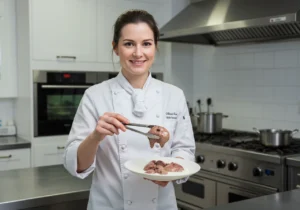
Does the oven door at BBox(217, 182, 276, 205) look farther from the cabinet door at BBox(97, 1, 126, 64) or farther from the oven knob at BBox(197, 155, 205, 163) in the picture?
the cabinet door at BBox(97, 1, 126, 64)

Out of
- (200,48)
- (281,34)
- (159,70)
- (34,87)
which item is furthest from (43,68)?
(281,34)

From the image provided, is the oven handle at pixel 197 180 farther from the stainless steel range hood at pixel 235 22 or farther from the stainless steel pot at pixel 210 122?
the stainless steel range hood at pixel 235 22

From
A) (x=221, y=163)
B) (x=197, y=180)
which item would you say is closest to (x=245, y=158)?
(x=221, y=163)

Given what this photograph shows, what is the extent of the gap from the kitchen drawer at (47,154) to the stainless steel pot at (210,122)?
1099 millimetres

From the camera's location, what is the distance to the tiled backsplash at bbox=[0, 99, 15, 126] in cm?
334

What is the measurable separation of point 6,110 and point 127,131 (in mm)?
2314

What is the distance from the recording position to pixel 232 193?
2545 millimetres

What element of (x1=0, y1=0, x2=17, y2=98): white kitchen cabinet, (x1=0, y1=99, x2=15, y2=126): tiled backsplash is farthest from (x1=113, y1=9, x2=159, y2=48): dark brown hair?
(x1=0, y1=99, x2=15, y2=126): tiled backsplash

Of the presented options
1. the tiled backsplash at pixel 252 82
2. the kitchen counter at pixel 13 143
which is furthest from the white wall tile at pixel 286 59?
the kitchen counter at pixel 13 143

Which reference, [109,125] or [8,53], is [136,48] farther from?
[8,53]

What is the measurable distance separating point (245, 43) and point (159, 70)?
789mm

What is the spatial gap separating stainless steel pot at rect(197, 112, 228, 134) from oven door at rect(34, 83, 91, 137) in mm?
978

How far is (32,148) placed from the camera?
2.97 meters

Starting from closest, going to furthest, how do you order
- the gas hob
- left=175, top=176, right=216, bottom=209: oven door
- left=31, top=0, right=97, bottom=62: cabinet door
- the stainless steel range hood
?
the gas hob
the stainless steel range hood
left=175, top=176, right=216, bottom=209: oven door
left=31, top=0, right=97, bottom=62: cabinet door
